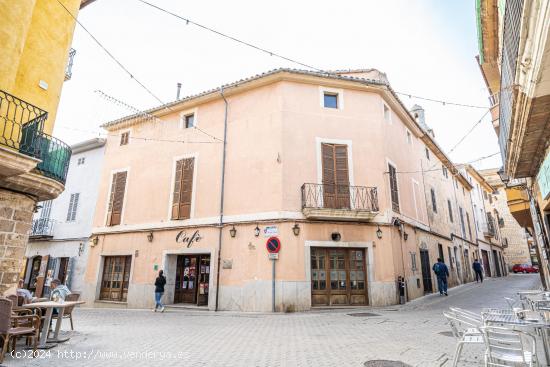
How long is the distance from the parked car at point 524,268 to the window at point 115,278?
126ft

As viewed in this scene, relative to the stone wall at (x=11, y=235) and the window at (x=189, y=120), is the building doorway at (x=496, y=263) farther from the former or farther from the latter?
the stone wall at (x=11, y=235)

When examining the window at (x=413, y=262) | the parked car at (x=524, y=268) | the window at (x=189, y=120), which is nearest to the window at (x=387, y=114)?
the window at (x=413, y=262)

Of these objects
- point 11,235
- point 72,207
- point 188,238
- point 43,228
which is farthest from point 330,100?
point 43,228

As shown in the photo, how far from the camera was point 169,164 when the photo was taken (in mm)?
14805

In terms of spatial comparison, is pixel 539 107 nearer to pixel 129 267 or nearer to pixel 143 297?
pixel 143 297

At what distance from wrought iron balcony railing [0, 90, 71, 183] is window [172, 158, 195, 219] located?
19.2 ft

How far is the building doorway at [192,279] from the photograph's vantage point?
12.5 meters

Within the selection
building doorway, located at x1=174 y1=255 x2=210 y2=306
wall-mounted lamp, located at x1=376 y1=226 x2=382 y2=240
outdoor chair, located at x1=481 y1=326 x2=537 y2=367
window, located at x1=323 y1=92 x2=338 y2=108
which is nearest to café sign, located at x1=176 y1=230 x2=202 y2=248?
building doorway, located at x1=174 y1=255 x2=210 y2=306

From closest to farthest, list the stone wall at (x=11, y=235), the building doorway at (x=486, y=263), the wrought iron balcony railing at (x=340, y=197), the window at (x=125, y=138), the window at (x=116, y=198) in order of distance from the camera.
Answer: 1. the stone wall at (x=11, y=235)
2. the wrought iron balcony railing at (x=340, y=197)
3. the window at (x=116, y=198)
4. the window at (x=125, y=138)
5. the building doorway at (x=486, y=263)

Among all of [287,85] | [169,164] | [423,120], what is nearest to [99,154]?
[169,164]

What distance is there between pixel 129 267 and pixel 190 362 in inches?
423

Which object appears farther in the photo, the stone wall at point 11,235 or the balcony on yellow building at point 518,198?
the balcony on yellow building at point 518,198

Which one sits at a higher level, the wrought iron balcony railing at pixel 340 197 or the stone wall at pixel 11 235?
the wrought iron balcony railing at pixel 340 197

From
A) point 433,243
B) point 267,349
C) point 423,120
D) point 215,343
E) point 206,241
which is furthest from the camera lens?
point 423,120
